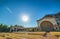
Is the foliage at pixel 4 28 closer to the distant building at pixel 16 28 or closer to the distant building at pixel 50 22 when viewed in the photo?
the distant building at pixel 16 28

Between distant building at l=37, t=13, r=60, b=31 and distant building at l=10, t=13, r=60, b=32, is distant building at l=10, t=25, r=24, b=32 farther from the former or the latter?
distant building at l=37, t=13, r=60, b=31

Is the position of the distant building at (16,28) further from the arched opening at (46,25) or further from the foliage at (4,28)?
the arched opening at (46,25)

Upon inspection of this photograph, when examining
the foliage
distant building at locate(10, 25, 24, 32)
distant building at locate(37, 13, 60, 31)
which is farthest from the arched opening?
the foliage

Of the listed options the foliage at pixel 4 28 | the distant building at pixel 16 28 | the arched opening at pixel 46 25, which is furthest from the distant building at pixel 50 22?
the foliage at pixel 4 28

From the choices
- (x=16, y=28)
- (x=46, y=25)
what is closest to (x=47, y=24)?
(x=46, y=25)

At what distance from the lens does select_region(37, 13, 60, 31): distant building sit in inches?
73.4

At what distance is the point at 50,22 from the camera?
195 centimetres

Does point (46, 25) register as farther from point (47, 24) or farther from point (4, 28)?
point (4, 28)

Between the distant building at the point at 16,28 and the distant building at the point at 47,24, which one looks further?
the distant building at the point at 16,28

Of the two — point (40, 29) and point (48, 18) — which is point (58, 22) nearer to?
point (48, 18)

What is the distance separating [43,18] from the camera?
1.97 m

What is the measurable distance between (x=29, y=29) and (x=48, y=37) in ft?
3.02

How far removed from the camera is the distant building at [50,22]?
1865 mm

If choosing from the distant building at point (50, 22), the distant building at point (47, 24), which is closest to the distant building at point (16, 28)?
the distant building at point (47, 24)
